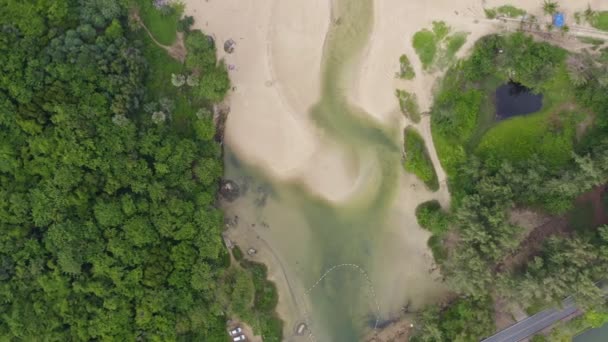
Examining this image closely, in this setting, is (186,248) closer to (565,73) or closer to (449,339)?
(449,339)

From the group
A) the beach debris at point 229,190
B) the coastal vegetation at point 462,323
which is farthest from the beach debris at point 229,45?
the coastal vegetation at point 462,323

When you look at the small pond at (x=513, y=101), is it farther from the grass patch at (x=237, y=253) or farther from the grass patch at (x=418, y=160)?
the grass patch at (x=237, y=253)

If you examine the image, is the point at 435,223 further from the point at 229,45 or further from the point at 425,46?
the point at 229,45

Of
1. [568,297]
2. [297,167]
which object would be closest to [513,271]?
[568,297]

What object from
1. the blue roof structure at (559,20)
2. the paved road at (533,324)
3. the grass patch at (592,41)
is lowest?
the paved road at (533,324)

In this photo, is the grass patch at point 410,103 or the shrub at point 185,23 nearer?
the shrub at point 185,23

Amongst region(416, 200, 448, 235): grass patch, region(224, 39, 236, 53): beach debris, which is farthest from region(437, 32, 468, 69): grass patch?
region(224, 39, 236, 53): beach debris

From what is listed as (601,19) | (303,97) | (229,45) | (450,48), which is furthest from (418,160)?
(601,19)
